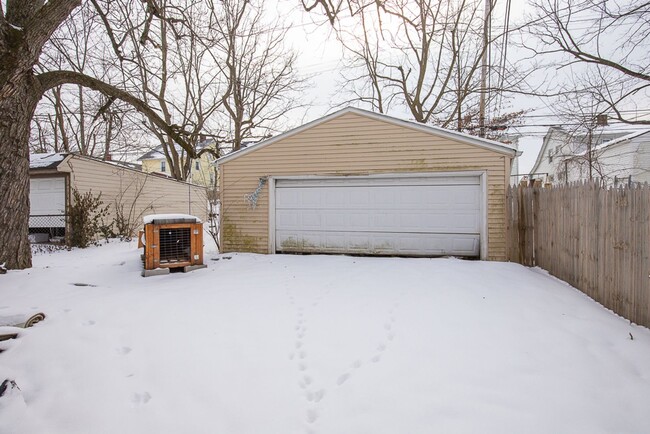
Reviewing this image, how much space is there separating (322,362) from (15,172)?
Answer: 5.57 meters

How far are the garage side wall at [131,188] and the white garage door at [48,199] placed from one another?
67 centimetres

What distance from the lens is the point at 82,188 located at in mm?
12367

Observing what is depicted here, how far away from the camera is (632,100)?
760 centimetres

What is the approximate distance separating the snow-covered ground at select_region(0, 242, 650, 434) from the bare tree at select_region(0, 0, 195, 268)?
30.7 inches

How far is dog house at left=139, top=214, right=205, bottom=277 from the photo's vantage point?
20.9 feet

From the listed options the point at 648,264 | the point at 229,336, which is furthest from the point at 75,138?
the point at 648,264

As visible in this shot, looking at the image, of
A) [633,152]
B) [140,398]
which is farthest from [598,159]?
[140,398]

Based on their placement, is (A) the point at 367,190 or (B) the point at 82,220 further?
(B) the point at 82,220

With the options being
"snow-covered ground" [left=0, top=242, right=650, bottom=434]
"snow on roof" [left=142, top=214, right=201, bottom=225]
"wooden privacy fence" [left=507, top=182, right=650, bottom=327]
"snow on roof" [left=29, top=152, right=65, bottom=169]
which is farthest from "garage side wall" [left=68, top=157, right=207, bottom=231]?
"wooden privacy fence" [left=507, top=182, right=650, bottom=327]

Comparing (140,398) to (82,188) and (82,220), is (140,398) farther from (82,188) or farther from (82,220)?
(82,188)

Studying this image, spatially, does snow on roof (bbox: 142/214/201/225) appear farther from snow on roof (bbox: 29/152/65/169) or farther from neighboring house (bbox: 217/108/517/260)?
snow on roof (bbox: 29/152/65/169)

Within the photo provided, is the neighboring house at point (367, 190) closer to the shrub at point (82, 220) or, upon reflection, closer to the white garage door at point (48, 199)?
the shrub at point (82, 220)

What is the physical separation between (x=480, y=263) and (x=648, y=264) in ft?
12.5

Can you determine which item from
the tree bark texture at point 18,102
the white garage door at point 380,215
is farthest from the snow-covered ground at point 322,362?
the white garage door at point 380,215
